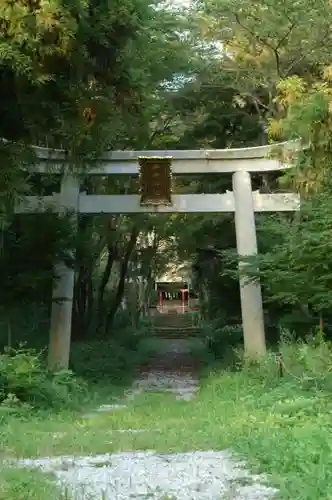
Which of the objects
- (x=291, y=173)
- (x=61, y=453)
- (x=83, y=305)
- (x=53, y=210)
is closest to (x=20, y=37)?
(x=61, y=453)

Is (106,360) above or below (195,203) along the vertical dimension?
below

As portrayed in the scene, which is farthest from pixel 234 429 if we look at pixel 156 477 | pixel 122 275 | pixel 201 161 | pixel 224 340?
pixel 122 275

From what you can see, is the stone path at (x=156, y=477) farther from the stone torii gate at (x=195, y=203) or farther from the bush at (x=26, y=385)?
the stone torii gate at (x=195, y=203)

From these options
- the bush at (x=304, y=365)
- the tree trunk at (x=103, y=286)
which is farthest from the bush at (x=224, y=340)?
the bush at (x=304, y=365)

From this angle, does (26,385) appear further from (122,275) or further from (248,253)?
(122,275)

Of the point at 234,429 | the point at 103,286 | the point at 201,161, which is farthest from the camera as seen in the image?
the point at 103,286

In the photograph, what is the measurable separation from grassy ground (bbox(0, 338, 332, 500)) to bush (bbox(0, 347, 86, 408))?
1.31 ft

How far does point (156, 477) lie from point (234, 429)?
1.89m

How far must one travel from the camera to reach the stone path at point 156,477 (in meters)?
3.85

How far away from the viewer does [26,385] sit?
881 cm

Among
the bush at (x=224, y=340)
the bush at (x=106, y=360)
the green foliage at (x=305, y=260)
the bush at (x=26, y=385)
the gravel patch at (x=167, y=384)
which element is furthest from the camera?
the bush at (x=224, y=340)

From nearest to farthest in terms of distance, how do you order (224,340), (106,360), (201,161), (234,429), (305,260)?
(234,429), (305,260), (201,161), (106,360), (224,340)

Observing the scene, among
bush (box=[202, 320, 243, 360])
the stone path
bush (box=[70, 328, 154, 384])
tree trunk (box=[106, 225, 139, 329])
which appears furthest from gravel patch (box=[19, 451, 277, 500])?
tree trunk (box=[106, 225, 139, 329])

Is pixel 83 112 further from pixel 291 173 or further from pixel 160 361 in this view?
pixel 160 361
